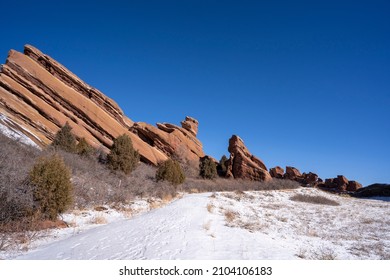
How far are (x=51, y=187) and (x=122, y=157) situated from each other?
45.4 feet

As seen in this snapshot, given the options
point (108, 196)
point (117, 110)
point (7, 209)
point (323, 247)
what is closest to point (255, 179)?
point (117, 110)

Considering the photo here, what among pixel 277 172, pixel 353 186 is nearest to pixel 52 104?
pixel 277 172

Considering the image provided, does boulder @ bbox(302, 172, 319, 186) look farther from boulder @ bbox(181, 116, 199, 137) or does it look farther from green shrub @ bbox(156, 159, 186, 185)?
green shrub @ bbox(156, 159, 186, 185)

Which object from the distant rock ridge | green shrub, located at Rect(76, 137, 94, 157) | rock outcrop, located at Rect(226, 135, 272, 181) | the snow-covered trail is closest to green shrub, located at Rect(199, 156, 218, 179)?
the distant rock ridge

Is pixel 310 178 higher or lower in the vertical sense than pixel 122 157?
higher

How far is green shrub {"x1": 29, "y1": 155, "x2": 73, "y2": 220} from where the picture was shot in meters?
8.01

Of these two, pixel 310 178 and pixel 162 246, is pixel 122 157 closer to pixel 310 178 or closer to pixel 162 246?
pixel 162 246

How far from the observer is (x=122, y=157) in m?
21.9

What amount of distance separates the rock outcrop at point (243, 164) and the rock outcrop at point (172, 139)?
270 inches

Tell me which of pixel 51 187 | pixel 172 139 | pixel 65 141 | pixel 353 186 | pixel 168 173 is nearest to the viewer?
pixel 51 187

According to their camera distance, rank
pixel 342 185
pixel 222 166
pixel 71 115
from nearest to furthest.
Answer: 1. pixel 71 115
2. pixel 222 166
3. pixel 342 185

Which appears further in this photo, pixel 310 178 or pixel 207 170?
pixel 310 178

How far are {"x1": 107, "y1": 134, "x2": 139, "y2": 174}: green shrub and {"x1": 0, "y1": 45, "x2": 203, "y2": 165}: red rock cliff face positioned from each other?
7.08 meters
